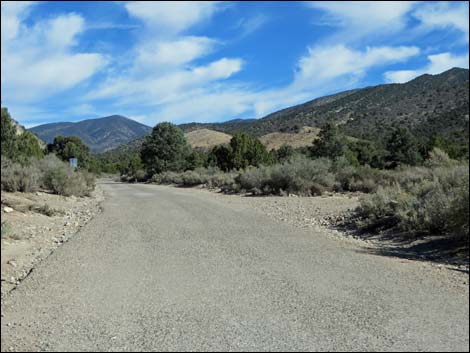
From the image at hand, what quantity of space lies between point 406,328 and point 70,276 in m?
5.31

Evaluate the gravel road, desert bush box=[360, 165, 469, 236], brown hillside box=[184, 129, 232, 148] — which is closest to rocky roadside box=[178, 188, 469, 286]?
the gravel road

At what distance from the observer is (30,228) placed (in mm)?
13984

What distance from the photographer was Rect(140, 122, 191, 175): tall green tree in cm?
6844

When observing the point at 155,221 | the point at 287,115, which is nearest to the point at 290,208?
the point at 155,221

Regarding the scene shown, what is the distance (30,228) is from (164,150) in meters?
55.1

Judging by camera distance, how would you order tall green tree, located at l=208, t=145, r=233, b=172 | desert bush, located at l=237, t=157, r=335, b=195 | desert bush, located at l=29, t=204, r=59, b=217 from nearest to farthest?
desert bush, located at l=29, t=204, r=59, b=217
desert bush, located at l=237, t=157, r=335, b=195
tall green tree, located at l=208, t=145, r=233, b=172

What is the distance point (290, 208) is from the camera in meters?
21.4

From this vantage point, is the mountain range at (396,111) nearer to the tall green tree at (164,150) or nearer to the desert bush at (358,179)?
the tall green tree at (164,150)

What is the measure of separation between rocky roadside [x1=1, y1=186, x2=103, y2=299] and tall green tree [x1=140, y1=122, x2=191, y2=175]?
45.6m

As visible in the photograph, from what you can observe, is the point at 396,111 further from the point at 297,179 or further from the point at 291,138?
the point at 297,179

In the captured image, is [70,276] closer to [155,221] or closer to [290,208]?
[155,221]

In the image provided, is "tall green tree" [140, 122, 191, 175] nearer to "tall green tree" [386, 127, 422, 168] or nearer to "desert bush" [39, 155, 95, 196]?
"tall green tree" [386, 127, 422, 168]

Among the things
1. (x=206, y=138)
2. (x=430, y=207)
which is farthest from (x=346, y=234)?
(x=206, y=138)

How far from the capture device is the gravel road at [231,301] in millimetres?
5008
